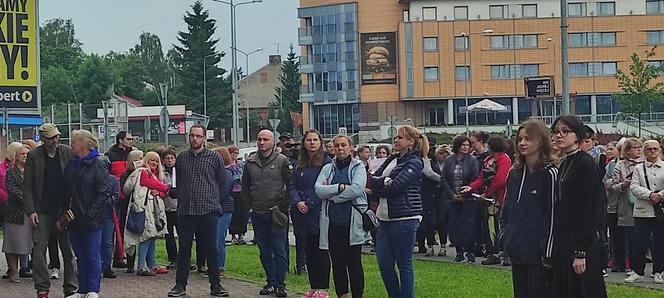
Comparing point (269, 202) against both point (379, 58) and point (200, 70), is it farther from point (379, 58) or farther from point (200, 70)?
point (200, 70)

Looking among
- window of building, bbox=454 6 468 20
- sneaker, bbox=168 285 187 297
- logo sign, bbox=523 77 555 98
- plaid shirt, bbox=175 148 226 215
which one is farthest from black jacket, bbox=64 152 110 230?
window of building, bbox=454 6 468 20

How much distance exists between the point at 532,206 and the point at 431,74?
267ft

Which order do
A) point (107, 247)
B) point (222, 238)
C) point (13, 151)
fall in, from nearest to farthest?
point (13, 151), point (222, 238), point (107, 247)

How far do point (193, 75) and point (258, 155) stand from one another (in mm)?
92285

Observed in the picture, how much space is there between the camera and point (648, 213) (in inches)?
522

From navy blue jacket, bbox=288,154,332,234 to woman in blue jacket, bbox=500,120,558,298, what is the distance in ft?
12.5

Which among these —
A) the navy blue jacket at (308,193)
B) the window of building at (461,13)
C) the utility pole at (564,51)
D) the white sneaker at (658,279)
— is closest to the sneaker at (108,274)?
the navy blue jacket at (308,193)

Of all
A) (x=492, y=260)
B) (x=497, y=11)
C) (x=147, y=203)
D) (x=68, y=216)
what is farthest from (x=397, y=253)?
(x=497, y=11)

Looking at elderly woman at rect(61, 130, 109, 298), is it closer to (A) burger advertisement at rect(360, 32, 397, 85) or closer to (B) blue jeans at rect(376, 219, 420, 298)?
(B) blue jeans at rect(376, 219, 420, 298)

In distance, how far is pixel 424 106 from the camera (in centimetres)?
9138

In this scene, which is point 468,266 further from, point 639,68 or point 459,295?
point 639,68

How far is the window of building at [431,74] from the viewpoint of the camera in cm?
8900

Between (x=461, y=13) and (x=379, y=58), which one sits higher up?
(x=461, y=13)

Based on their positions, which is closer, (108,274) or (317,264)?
(317,264)
